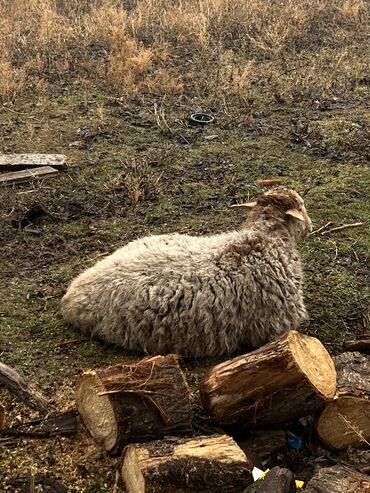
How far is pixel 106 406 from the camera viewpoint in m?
3.68

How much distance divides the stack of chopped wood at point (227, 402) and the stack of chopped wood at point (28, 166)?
4.73 m

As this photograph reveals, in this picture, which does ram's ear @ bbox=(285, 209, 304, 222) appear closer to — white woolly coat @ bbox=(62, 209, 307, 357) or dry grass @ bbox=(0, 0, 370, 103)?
white woolly coat @ bbox=(62, 209, 307, 357)

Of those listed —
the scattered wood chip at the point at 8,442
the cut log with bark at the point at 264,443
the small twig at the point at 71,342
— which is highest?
the cut log with bark at the point at 264,443

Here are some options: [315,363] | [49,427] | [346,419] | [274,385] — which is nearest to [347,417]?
[346,419]

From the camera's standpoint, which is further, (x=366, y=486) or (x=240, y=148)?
(x=240, y=148)

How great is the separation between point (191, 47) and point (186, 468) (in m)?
11.2

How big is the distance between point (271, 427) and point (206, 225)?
11.0 feet

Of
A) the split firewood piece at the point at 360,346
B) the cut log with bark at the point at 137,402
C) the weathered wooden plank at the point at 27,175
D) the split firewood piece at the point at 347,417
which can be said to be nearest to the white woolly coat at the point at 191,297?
the split firewood piece at the point at 360,346

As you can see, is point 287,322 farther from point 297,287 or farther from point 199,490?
point 199,490

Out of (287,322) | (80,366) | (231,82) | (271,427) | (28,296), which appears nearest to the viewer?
(271,427)

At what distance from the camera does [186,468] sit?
10.8 ft

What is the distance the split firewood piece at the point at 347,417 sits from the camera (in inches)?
148

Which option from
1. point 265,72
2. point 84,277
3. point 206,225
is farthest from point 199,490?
point 265,72

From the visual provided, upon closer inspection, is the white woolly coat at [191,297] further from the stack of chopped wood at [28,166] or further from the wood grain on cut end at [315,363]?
the stack of chopped wood at [28,166]
